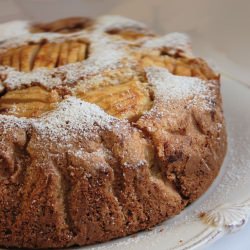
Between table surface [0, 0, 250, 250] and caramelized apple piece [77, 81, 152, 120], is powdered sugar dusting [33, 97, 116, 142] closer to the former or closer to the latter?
caramelized apple piece [77, 81, 152, 120]

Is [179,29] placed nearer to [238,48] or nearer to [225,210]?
[238,48]

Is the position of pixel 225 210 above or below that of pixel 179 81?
below

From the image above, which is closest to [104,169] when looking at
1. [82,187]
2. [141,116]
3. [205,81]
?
[82,187]

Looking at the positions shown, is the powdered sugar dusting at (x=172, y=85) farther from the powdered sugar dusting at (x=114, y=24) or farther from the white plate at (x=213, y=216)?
the powdered sugar dusting at (x=114, y=24)

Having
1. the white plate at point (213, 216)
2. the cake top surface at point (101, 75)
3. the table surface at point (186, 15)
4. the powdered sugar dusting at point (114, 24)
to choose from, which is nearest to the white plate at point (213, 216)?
the white plate at point (213, 216)

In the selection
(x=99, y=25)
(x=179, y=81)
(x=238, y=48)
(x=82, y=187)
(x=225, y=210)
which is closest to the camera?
(x=82, y=187)

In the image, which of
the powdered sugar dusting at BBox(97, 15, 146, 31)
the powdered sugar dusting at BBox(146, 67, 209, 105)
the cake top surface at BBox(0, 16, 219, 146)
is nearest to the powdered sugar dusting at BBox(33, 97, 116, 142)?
the cake top surface at BBox(0, 16, 219, 146)

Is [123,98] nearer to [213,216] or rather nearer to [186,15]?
[213,216]
